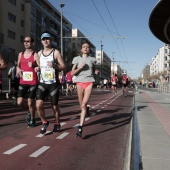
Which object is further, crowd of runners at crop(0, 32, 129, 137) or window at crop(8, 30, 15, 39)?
→ window at crop(8, 30, 15, 39)

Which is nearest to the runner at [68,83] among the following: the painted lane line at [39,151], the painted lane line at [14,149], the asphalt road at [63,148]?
the asphalt road at [63,148]

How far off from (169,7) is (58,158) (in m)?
7.90

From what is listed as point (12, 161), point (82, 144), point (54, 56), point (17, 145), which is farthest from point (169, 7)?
point (12, 161)

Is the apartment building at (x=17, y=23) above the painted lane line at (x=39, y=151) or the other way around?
above

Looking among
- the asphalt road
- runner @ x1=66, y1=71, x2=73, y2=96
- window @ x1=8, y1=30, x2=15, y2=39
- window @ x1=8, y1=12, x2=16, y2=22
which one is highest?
window @ x1=8, y1=12, x2=16, y2=22

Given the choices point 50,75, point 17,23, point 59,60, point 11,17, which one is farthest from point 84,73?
point 17,23

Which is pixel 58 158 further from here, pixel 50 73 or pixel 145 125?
pixel 145 125

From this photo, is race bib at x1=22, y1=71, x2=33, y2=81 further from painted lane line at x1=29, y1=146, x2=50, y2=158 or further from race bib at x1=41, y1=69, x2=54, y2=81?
painted lane line at x1=29, y1=146, x2=50, y2=158

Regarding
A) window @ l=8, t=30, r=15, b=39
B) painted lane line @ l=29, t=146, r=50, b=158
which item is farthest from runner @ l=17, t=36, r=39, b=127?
window @ l=8, t=30, r=15, b=39

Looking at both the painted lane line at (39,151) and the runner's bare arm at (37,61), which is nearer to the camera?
the painted lane line at (39,151)

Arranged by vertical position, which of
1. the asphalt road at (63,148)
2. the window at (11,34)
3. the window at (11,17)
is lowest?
the asphalt road at (63,148)

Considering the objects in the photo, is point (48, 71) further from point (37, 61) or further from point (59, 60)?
point (37, 61)

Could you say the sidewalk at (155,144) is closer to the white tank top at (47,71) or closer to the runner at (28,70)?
the white tank top at (47,71)

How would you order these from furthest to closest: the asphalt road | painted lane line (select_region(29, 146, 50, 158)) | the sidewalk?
1. painted lane line (select_region(29, 146, 50, 158))
2. the asphalt road
3. the sidewalk
